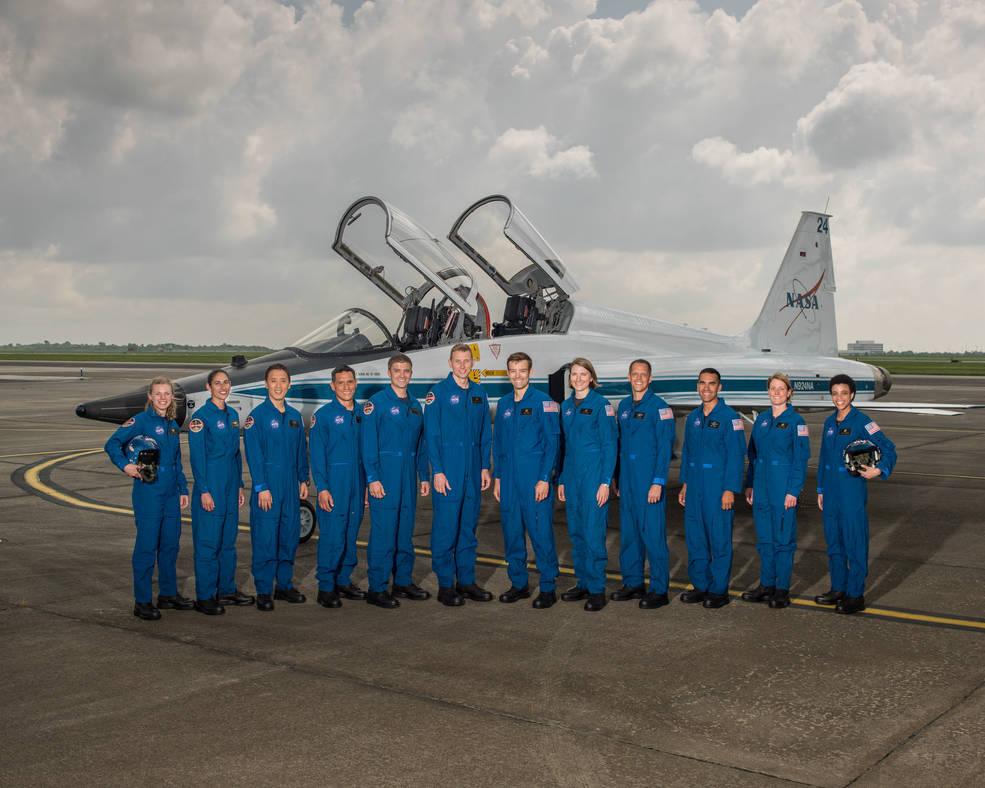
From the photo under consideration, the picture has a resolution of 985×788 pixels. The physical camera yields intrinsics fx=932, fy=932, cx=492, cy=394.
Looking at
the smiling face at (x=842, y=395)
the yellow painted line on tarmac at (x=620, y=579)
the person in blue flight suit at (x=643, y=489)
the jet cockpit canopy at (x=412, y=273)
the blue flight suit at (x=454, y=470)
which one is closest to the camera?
the yellow painted line on tarmac at (x=620, y=579)

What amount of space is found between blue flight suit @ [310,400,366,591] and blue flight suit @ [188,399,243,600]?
58 centimetres

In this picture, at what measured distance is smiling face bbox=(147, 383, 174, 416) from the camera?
20.8 ft

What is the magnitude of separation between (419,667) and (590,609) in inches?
64.9

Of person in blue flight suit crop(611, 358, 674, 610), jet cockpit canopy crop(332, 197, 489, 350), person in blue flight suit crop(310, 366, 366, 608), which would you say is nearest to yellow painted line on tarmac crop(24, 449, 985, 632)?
person in blue flight suit crop(611, 358, 674, 610)

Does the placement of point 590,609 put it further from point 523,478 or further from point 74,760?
point 74,760

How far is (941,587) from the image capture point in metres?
7.02

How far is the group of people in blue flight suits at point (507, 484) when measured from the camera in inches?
251

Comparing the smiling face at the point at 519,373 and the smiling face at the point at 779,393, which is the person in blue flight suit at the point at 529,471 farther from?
the smiling face at the point at 779,393

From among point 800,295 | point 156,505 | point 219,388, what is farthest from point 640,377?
point 800,295

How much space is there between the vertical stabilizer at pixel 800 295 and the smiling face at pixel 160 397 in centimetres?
1119

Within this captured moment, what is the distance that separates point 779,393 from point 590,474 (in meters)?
1.45

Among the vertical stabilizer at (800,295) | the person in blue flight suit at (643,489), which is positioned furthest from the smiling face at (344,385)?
the vertical stabilizer at (800,295)

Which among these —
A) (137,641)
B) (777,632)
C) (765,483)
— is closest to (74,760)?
(137,641)

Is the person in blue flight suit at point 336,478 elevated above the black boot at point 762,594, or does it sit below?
above
